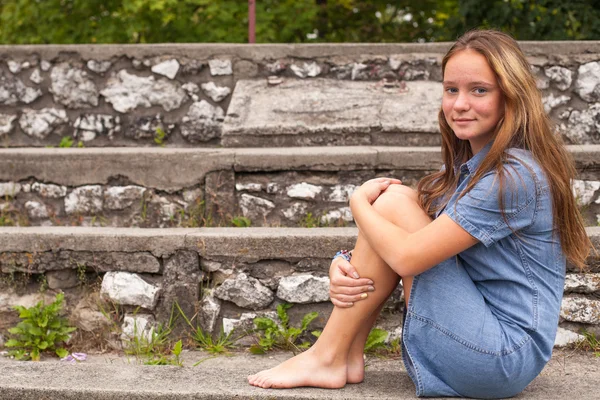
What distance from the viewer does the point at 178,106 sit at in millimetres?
4211

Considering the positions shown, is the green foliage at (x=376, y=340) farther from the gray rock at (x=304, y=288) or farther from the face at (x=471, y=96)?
the face at (x=471, y=96)

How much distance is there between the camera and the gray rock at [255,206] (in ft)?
11.0

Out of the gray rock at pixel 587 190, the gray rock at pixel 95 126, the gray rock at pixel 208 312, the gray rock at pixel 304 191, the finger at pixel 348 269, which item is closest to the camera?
the finger at pixel 348 269

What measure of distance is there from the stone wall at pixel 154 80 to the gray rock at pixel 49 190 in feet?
2.49

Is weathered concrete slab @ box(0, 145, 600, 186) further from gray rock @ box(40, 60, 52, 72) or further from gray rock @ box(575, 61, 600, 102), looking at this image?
gray rock @ box(40, 60, 52, 72)

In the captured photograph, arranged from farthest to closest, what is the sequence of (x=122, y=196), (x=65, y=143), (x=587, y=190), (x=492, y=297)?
1. (x=65, y=143)
2. (x=122, y=196)
3. (x=587, y=190)
4. (x=492, y=297)

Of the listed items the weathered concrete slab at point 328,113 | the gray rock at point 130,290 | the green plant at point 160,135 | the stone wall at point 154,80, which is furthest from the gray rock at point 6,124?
the gray rock at point 130,290

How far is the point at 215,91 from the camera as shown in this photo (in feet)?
13.8

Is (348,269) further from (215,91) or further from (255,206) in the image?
(215,91)

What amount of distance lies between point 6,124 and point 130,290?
1901 mm

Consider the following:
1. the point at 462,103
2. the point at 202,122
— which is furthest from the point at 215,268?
the point at 202,122

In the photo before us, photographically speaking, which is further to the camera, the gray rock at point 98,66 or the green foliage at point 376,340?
the gray rock at point 98,66

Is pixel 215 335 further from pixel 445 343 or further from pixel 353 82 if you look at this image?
pixel 353 82

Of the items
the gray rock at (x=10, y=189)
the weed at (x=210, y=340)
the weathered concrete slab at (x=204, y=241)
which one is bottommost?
the weed at (x=210, y=340)
